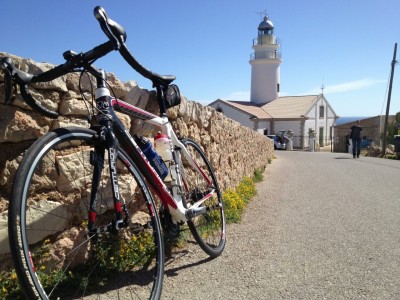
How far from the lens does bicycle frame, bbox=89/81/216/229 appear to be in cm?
240

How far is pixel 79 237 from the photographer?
116 inches

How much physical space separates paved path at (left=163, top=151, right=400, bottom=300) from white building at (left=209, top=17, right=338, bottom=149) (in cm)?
3878

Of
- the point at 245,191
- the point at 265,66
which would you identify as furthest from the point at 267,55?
the point at 245,191

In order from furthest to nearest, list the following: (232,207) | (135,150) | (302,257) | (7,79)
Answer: (232,207) → (302,257) → (135,150) → (7,79)

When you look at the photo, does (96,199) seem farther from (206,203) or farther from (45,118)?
(206,203)

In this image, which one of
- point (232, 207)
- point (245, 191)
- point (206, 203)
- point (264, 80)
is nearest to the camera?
point (206, 203)

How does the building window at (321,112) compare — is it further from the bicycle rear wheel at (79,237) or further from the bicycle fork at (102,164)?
the bicycle fork at (102,164)

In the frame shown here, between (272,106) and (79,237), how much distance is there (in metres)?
48.1

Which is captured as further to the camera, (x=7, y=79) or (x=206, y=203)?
(x=206, y=203)

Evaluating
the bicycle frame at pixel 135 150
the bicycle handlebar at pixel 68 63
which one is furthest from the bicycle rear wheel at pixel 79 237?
the bicycle handlebar at pixel 68 63

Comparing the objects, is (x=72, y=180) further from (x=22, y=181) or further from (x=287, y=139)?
(x=287, y=139)

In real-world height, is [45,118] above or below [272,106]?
below

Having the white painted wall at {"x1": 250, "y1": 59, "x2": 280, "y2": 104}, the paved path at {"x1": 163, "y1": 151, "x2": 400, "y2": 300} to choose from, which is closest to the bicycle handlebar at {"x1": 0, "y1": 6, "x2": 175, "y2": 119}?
the paved path at {"x1": 163, "y1": 151, "x2": 400, "y2": 300}

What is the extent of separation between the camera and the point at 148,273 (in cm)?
321
